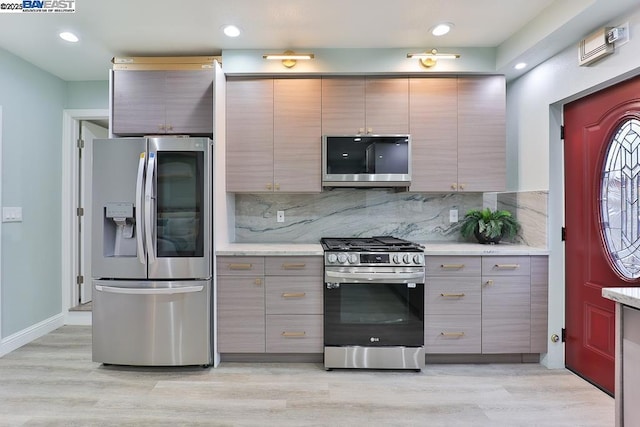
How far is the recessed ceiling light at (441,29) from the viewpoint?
8.67ft

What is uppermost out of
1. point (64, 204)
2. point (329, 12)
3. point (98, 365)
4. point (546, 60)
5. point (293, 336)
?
point (329, 12)

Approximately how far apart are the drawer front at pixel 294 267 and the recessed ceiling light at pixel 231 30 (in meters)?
1.75

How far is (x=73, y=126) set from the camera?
379 centimetres

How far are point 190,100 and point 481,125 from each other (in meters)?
2.49

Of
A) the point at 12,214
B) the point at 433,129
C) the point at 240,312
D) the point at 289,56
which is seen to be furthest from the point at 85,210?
the point at 433,129

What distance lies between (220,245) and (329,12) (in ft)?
6.25

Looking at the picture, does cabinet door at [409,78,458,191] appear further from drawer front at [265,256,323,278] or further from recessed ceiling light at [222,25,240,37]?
recessed ceiling light at [222,25,240,37]

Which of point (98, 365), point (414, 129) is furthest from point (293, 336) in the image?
point (414, 129)

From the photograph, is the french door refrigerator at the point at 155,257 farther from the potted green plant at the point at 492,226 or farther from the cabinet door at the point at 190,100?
the potted green plant at the point at 492,226

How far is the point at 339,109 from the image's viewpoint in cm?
308

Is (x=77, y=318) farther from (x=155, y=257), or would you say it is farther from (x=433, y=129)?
(x=433, y=129)

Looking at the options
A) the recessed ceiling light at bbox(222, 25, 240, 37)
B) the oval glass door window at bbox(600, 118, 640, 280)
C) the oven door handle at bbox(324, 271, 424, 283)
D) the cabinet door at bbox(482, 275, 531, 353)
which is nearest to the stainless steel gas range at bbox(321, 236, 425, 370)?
the oven door handle at bbox(324, 271, 424, 283)

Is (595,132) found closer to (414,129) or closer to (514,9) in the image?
(514,9)

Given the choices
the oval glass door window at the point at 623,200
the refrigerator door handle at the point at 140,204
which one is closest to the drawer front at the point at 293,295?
the refrigerator door handle at the point at 140,204
